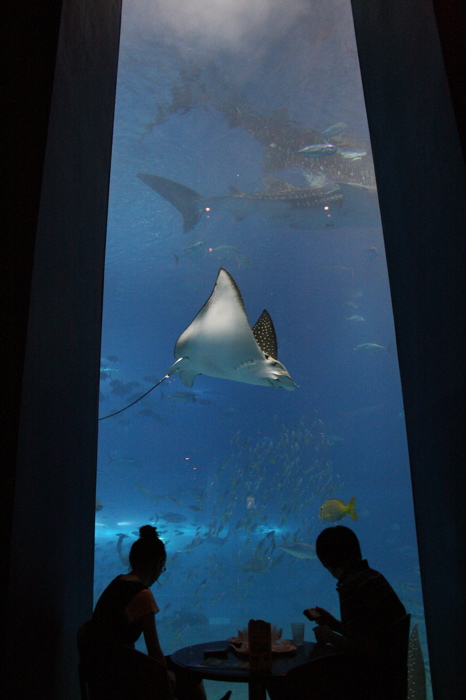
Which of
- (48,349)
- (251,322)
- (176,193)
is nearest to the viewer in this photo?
(48,349)

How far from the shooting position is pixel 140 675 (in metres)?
1.22

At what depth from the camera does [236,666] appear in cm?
147

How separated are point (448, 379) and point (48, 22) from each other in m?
1.89

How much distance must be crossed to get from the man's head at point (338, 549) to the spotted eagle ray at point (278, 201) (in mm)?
10024

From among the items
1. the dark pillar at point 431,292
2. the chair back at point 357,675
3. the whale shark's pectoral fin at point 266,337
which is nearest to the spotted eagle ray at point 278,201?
the whale shark's pectoral fin at point 266,337

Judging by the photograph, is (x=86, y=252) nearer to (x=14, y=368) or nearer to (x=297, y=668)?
(x=14, y=368)

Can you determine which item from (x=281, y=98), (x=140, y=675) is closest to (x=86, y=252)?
(x=140, y=675)

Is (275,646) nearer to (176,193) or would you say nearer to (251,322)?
(176,193)

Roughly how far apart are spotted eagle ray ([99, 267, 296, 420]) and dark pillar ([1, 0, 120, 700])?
1.44m

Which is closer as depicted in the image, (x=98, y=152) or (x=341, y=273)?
(x=98, y=152)

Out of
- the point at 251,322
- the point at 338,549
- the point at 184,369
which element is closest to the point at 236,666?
the point at 338,549

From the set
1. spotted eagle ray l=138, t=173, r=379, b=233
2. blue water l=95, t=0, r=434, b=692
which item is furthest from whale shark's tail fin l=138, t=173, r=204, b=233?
blue water l=95, t=0, r=434, b=692

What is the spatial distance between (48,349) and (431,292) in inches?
58.1

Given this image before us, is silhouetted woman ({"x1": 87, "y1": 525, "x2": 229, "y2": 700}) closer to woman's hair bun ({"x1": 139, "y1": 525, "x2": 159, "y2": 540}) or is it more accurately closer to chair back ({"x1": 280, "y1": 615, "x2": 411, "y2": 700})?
woman's hair bun ({"x1": 139, "y1": 525, "x2": 159, "y2": 540})
